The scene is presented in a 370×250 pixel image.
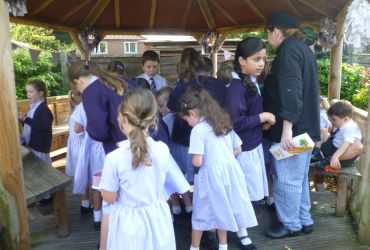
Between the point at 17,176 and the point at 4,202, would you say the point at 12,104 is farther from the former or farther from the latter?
the point at 4,202

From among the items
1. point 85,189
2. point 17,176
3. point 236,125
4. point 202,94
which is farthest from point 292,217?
point 17,176

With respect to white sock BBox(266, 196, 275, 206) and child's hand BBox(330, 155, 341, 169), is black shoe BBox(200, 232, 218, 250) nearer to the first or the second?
white sock BBox(266, 196, 275, 206)

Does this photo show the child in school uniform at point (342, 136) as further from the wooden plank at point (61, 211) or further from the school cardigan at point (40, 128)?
the school cardigan at point (40, 128)

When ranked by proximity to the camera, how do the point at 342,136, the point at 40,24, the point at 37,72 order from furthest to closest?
the point at 37,72 < the point at 40,24 < the point at 342,136

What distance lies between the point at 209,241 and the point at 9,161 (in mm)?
1771

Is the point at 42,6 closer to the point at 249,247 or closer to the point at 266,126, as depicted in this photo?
the point at 266,126

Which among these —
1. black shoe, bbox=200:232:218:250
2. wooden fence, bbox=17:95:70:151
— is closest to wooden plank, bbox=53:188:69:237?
black shoe, bbox=200:232:218:250

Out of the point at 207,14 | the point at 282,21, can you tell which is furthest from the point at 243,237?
the point at 207,14

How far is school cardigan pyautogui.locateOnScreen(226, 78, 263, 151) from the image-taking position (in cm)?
315

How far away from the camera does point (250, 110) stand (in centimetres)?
328

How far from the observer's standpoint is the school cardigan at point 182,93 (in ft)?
11.2

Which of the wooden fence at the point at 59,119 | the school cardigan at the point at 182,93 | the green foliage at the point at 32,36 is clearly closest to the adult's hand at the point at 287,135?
the school cardigan at the point at 182,93

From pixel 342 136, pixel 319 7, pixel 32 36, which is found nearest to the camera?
pixel 342 136

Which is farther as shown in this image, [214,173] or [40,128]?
[40,128]
